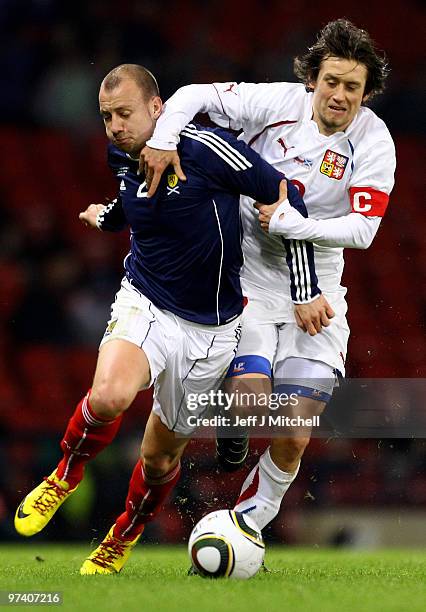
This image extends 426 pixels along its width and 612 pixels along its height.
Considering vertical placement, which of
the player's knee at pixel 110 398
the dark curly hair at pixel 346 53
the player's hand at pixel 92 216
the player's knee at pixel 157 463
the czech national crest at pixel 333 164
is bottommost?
the player's knee at pixel 157 463

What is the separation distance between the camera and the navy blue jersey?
17.2 feet

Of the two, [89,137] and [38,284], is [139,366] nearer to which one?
[38,284]

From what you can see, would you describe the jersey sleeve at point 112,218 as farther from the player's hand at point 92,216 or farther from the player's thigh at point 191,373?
the player's thigh at point 191,373

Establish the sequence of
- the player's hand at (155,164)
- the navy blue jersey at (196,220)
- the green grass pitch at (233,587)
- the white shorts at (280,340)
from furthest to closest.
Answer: the white shorts at (280,340) < the navy blue jersey at (196,220) < the player's hand at (155,164) < the green grass pitch at (233,587)

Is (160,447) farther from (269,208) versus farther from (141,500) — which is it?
(269,208)

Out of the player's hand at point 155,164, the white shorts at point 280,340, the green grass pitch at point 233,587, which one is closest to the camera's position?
the green grass pitch at point 233,587

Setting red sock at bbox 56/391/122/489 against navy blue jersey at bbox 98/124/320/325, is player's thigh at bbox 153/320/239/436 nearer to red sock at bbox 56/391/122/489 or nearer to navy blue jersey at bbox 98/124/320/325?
navy blue jersey at bbox 98/124/320/325

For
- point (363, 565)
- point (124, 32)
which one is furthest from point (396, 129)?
point (363, 565)

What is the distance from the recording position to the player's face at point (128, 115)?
516 centimetres

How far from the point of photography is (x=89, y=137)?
41.5 feet

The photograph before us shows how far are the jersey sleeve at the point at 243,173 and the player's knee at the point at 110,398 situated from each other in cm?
105

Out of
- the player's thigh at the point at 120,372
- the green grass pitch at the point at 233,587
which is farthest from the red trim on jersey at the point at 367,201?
the green grass pitch at the point at 233,587

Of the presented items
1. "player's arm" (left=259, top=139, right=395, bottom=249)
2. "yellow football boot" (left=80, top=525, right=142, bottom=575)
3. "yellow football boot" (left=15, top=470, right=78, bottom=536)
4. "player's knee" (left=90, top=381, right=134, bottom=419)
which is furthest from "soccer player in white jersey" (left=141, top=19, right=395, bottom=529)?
"yellow football boot" (left=15, top=470, right=78, bottom=536)

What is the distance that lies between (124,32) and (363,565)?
7.79 meters
